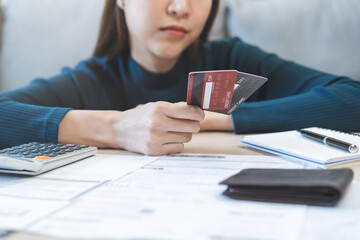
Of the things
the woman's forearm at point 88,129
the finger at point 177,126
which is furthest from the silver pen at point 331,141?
the woman's forearm at point 88,129

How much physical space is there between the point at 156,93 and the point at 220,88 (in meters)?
0.71

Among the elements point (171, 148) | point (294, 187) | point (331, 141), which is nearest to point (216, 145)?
point (171, 148)

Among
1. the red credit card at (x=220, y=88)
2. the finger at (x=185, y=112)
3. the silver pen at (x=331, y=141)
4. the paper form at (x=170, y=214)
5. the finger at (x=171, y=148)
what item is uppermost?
the red credit card at (x=220, y=88)

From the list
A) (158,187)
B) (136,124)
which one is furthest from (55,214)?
(136,124)

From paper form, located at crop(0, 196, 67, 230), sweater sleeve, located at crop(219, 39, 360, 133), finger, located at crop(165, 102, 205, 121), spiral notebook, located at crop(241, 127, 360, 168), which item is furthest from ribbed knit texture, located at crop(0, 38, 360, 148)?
paper form, located at crop(0, 196, 67, 230)

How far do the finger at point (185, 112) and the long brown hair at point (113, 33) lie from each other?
0.68 m

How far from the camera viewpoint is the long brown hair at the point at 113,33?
1.24 metres

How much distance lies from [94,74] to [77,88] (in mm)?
86

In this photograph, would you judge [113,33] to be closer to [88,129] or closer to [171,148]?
[88,129]

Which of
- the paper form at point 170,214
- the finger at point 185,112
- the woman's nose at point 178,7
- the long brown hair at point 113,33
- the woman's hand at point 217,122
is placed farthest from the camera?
the long brown hair at point 113,33

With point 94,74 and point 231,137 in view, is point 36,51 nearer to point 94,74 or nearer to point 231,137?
point 94,74

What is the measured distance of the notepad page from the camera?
557 mm

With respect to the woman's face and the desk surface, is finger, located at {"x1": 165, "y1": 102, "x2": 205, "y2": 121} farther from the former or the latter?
the woman's face

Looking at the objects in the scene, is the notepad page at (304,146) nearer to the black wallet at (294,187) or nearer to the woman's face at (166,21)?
the black wallet at (294,187)
